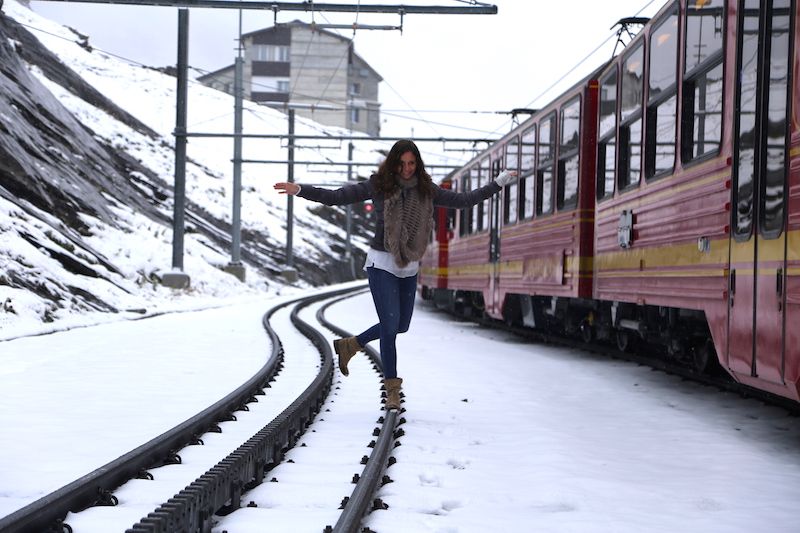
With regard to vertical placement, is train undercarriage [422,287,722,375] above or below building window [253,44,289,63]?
below

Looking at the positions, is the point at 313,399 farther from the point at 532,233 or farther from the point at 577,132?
the point at 532,233

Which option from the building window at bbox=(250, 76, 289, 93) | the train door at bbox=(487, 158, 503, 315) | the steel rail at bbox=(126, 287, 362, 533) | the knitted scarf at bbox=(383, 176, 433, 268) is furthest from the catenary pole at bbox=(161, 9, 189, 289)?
the building window at bbox=(250, 76, 289, 93)

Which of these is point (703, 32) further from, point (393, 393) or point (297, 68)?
point (297, 68)

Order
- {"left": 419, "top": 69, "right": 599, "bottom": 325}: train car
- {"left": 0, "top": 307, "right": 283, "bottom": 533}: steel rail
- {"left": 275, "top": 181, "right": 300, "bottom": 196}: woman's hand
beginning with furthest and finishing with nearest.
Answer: {"left": 419, "top": 69, "right": 599, "bottom": 325}: train car → {"left": 275, "top": 181, "right": 300, "bottom": 196}: woman's hand → {"left": 0, "top": 307, "right": 283, "bottom": 533}: steel rail

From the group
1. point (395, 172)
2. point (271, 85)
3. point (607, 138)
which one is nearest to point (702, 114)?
point (395, 172)

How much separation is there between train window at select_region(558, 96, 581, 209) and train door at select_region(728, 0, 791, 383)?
4756mm

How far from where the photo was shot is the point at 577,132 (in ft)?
36.5

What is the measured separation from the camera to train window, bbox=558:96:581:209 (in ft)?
Answer: 36.7

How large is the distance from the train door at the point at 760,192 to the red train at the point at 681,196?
0.04 feet

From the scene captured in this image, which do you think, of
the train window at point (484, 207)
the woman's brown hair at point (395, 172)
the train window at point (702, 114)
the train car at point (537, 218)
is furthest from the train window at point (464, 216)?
the woman's brown hair at point (395, 172)

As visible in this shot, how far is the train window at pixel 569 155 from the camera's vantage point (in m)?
11.2

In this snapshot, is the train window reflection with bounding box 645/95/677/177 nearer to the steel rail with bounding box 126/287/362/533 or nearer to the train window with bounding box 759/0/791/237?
the train window with bounding box 759/0/791/237

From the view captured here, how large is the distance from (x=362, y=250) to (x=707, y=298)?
189 ft

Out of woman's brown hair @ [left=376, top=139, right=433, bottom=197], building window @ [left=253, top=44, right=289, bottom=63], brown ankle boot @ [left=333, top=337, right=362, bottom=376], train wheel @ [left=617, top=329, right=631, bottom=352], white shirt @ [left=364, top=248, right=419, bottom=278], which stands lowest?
train wheel @ [left=617, top=329, right=631, bottom=352]
